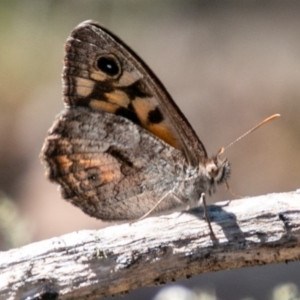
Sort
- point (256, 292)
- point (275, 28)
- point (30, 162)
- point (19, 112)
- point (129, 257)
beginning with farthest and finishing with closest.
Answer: point (275, 28), point (19, 112), point (30, 162), point (256, 292), point (129, 257)

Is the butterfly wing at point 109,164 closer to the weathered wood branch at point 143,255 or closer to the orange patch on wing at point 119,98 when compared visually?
the orange patch on wing at point 119,98

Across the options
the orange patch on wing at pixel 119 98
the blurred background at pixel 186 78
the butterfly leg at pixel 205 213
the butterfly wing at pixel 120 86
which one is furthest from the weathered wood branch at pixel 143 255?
the blurred background at pixel 186 78

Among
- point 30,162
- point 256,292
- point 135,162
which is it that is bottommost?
point 256,292

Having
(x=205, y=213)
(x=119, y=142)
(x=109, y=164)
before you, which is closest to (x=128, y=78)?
(x=119, y=142)

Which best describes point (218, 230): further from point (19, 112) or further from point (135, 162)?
point (19, 112)

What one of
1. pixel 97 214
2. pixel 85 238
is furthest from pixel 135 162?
pixel 85 238

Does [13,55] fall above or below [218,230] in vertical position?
above
